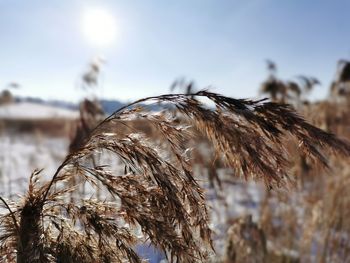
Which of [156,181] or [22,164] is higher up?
[156,181]

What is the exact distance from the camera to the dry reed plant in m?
1.02

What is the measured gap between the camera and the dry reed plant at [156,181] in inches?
40.0

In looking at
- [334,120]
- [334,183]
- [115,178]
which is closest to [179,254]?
[115,178]

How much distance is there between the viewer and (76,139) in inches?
129

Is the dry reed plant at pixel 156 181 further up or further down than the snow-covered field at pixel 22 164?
further up

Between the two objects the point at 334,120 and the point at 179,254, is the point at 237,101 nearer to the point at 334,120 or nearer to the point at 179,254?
the point at 179,254

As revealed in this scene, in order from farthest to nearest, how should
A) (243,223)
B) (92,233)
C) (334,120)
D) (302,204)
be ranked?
(334,120) → (302,204) → (243,223) → (92,233)

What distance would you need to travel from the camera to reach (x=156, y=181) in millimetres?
1024

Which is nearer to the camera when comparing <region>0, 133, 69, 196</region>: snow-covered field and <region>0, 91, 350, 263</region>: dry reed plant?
<region>0, 91, 350, 263</region>: dry reed plant

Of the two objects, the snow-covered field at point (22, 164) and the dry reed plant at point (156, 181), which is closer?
the dry reed plant at point (156, 181)

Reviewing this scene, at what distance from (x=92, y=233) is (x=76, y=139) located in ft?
7.24

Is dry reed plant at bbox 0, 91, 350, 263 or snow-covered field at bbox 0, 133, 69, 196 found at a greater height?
dry reed plant at bbox 0, 91, 350, 263

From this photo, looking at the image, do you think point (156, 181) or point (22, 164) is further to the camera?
point (22, 164)

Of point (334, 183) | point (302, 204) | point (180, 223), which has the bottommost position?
point (302, 204)
